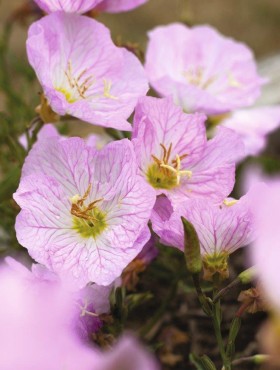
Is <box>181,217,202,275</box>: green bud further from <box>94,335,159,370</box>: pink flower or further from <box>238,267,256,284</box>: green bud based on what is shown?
<box>94,335,159,370</box>: pink flower

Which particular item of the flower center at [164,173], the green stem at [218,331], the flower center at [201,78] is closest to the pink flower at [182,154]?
the flower center at [164,173]

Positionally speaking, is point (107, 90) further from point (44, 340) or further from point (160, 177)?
point (44, 340)

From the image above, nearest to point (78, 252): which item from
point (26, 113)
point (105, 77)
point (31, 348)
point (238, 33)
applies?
point (105, 77)

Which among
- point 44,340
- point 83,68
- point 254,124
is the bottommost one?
point 254,124

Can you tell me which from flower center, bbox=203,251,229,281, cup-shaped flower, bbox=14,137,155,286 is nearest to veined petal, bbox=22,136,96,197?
cup-shaped flower, bbox=14,137,155,286

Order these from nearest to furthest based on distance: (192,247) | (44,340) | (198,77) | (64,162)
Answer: (44,340)
(192,247)
(64,162)
(198,77)

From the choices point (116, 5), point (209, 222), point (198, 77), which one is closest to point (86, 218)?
point (209, 222)
